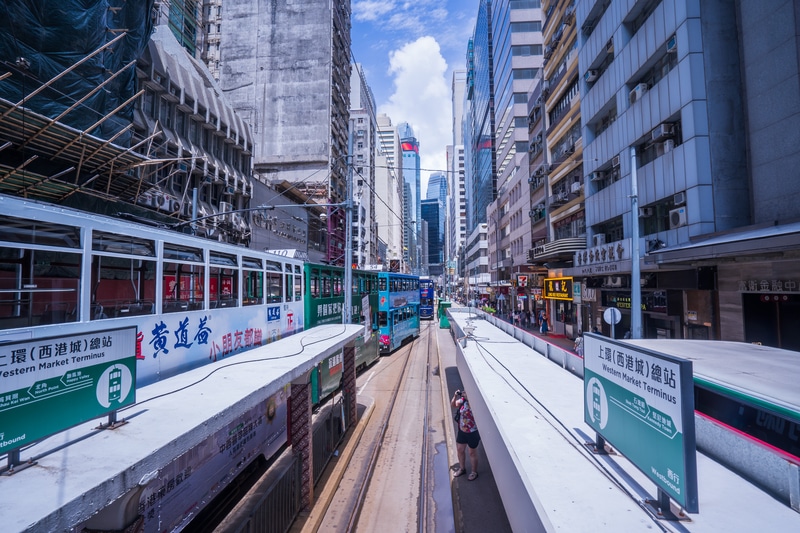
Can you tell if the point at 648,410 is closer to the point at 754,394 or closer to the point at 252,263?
the point at 754,394

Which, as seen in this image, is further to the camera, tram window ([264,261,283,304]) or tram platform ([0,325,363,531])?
tram window ([264,261,283,304])

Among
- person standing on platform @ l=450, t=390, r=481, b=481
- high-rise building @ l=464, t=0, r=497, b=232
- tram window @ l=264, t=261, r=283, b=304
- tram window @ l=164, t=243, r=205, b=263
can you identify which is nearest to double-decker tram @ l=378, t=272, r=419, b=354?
tram window @ l=264, t=261, r=283, b=304

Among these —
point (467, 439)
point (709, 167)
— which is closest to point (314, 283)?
point (467, 439)

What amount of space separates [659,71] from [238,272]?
18.9m

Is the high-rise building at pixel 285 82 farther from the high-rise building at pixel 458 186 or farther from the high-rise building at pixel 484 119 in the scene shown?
the high-rise building at pixel 458 186

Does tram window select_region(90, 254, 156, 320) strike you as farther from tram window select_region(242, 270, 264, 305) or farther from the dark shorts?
the dark shorts

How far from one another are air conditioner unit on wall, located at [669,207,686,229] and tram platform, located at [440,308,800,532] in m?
10.9

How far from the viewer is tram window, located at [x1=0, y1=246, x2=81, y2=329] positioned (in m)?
4.10

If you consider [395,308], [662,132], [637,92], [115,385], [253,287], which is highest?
[637,92]

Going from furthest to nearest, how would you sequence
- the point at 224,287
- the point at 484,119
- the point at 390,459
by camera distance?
1. the point at 484,119
2. the point at 390,459
3. the point at 224,287

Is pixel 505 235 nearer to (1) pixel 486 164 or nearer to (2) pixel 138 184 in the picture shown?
(1) pixel 486 164

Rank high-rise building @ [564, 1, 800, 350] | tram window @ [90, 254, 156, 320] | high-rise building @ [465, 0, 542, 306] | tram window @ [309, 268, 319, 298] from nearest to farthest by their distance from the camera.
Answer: tram window @ [90, 254, 156, 320] < high-rise building @ [564, 1, 800, 350] < tram window @ [309, 268, 319, 298] < high-rise building @ [465, 0, 542, 306]

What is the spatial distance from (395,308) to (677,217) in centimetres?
1441

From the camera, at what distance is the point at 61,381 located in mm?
3102
